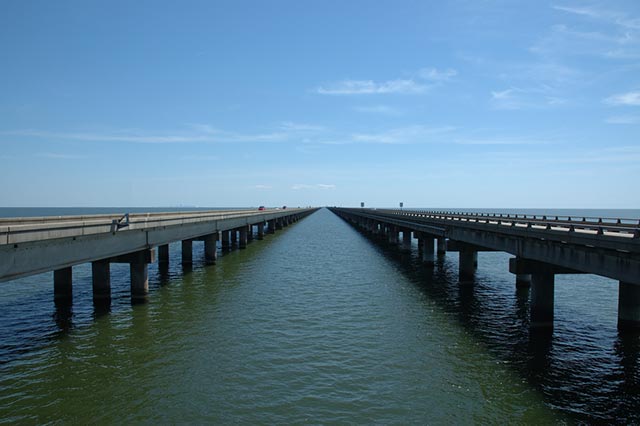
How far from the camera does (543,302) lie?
19.2m

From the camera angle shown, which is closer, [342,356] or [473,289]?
[342,356]

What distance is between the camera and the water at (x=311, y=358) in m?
11.7

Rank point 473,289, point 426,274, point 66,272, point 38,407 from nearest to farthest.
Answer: point 38,407, point 66,272, point 473,289, point 426,274

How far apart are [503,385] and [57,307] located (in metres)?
22.8

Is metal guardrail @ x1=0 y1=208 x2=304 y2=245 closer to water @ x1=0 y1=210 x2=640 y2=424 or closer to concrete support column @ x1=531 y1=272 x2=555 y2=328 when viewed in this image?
water @ x1=0 y1=210 x2=640 y2=424

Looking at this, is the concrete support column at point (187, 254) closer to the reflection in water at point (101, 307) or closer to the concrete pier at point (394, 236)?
the reflection in water at point (101, 307)

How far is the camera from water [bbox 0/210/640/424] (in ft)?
38.4

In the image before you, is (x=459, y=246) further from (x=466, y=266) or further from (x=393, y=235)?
(x=393, y=235)

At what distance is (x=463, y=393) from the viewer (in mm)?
12922

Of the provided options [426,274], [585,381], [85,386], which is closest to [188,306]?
[85,386]

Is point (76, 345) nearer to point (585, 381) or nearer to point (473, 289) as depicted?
point (585, 381)

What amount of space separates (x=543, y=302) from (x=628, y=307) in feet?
11.6

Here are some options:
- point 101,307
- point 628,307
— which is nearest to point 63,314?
point 101,307

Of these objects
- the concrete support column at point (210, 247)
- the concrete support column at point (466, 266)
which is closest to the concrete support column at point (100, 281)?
the concrete support column at point (210, 247)
